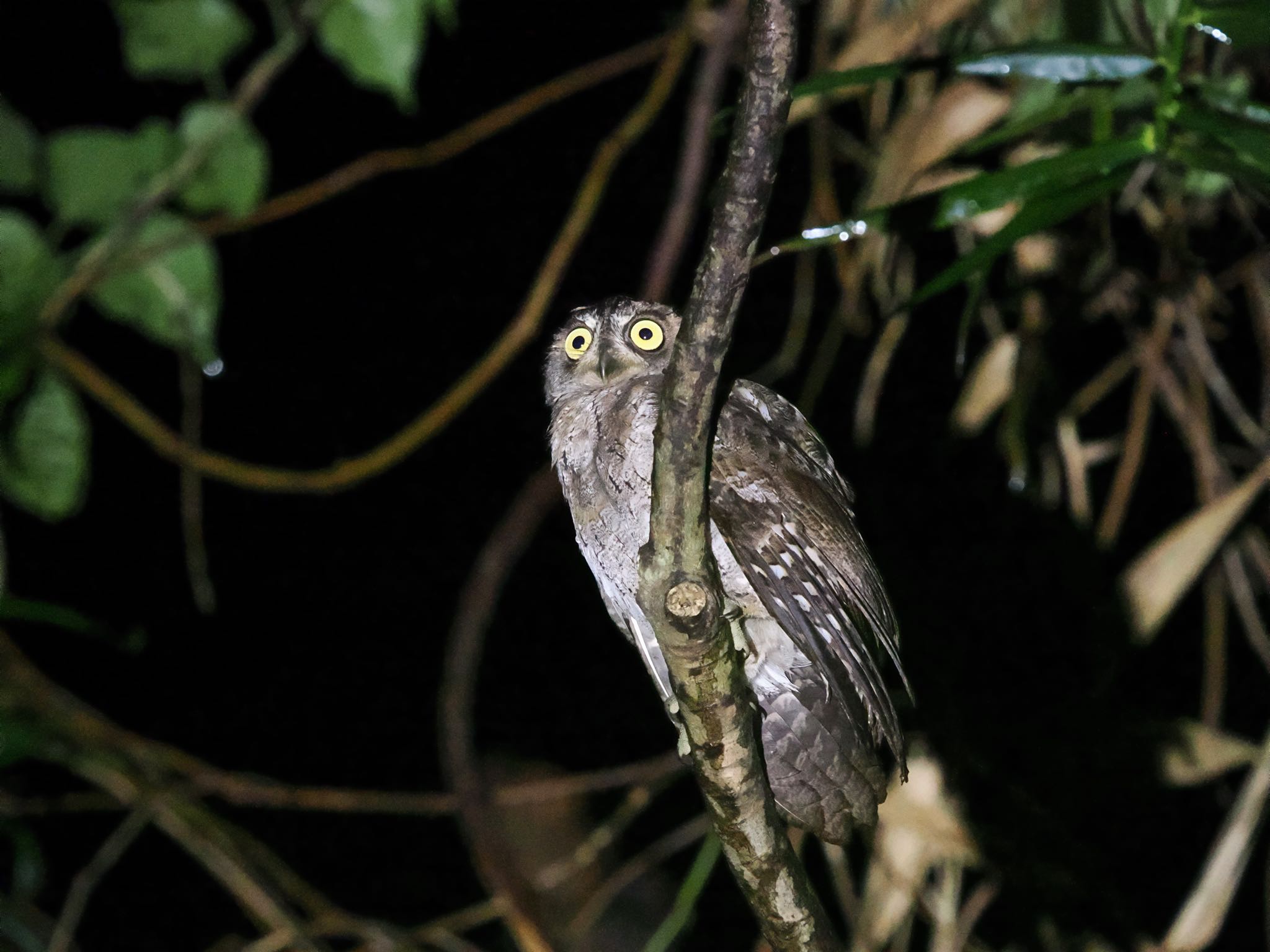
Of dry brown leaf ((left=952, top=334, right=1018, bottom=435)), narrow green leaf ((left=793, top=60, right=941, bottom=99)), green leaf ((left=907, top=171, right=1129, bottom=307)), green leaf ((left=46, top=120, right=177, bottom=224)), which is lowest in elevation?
dry brown leaf ((left=952, top=334, right=1018, bottom=435))

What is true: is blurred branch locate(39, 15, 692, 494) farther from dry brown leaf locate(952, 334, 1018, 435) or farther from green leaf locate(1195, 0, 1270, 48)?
green leaf locate(1195, 0, 1270, 48)

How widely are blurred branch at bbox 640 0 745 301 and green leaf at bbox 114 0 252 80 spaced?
46.6 inches

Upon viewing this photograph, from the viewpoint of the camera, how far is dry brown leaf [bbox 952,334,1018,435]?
2.77 metres

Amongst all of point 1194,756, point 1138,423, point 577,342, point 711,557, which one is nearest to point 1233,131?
point 711,557

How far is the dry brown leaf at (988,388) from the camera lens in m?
2.77

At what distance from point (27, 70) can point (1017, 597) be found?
134 inches

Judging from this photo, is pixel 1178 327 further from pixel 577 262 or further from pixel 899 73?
pixel 577 262

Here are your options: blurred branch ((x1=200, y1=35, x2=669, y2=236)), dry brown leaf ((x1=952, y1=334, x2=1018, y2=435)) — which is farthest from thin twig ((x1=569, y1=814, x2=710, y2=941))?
blurred branch ((x1=200, y1=35, x2=669, y2=236))

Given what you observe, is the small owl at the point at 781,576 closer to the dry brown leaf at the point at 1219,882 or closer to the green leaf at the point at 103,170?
the dry brown leaf at the point at 1219,882

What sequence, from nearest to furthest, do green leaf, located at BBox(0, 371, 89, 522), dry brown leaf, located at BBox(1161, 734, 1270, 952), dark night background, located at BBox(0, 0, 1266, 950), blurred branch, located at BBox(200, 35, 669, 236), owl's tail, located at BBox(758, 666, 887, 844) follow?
→ owl's tail, located at BBox(758, 666, 887, 844)
dry brown leaf, located at BBox(1161, 734, 1270, 952)
green leaf, located at BBox(0, 371, 89, 522)
blurred branch, located at BBox(200, 35, 669, 236)
dark night background, located at BBox(0, 0, 1266, 950)

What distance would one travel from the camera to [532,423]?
437 cm

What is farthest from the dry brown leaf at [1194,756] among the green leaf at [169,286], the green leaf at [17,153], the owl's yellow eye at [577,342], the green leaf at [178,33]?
the green leaf at [17,153]

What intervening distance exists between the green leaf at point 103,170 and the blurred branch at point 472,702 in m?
1.30

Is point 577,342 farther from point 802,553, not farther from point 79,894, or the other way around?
point 79,894
